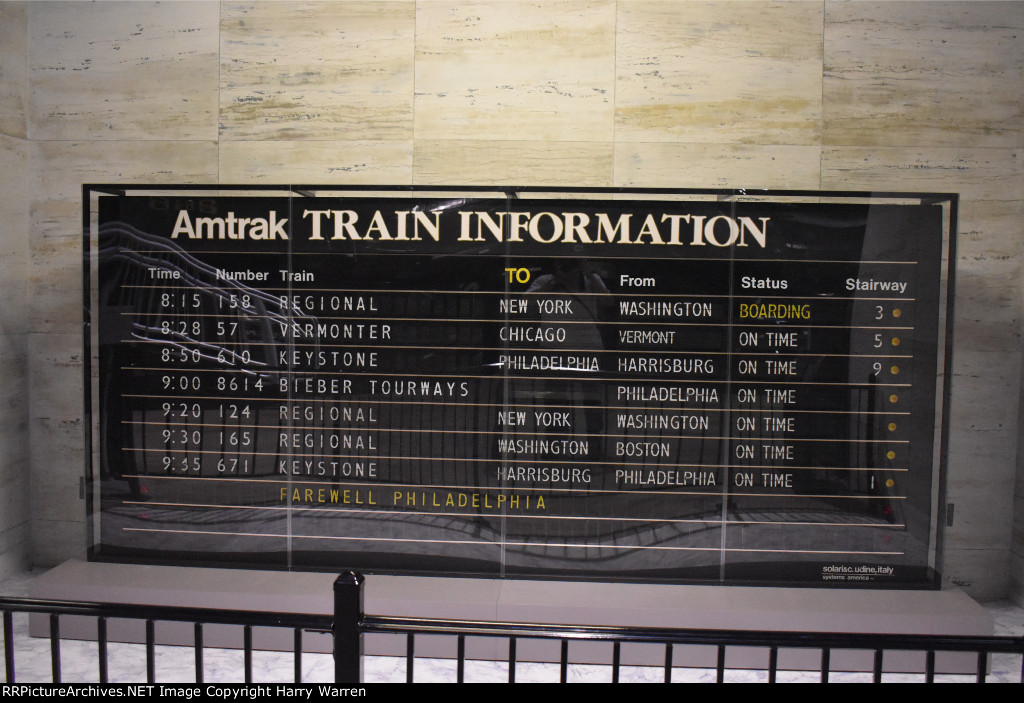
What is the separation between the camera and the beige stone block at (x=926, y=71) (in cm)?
384

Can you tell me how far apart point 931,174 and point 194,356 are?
13.3ft

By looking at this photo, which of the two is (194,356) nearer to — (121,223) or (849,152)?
(121,223)

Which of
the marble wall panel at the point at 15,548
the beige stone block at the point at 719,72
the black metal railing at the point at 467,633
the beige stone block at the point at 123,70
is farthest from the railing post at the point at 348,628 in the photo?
the marble wall panel at the point at 15,548

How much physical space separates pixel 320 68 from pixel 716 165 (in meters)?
2.30

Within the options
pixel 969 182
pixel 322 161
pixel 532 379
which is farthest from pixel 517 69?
pixel 969 182

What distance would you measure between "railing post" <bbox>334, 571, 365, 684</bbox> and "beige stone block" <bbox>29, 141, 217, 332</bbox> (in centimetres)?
307

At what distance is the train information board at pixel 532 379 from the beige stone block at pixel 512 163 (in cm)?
58

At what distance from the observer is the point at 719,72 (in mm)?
3910

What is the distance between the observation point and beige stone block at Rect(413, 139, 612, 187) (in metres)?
3.96

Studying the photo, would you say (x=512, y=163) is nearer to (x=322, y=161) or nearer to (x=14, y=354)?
(x=322, y=161)

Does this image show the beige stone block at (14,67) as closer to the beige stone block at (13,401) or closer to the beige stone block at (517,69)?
the beige stone block at (13,401)

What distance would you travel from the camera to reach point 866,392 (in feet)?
11.0

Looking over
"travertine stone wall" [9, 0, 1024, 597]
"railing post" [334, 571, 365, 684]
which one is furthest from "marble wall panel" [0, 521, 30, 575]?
"railing post" [334, 571, 365, 684]
